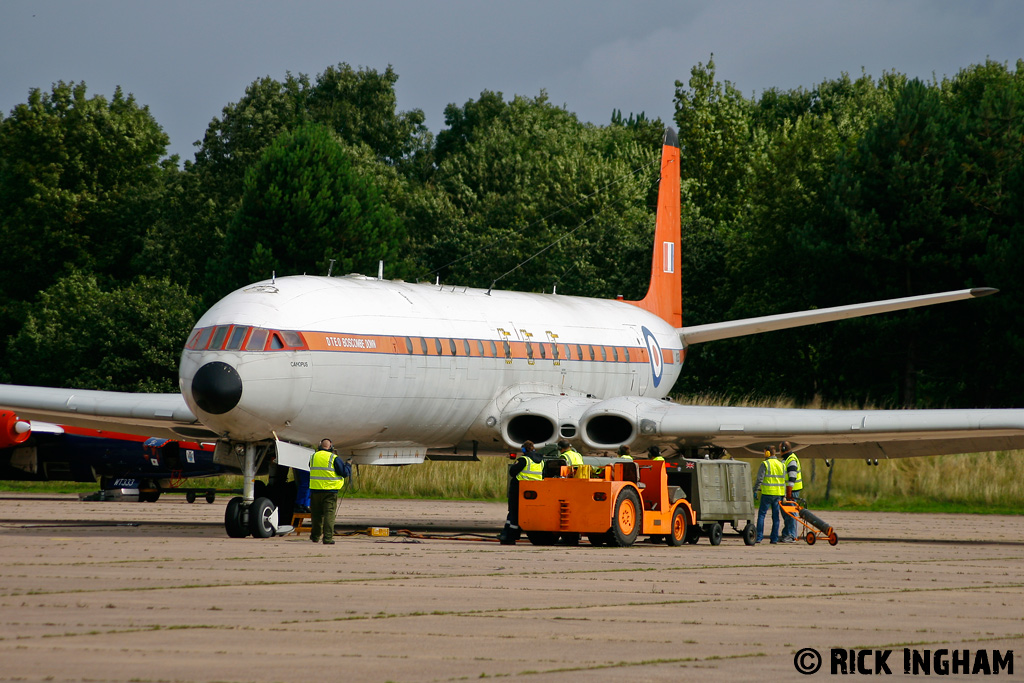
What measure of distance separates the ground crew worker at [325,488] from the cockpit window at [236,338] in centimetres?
185

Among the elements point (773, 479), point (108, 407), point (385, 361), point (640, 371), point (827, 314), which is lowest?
point (773, 479)

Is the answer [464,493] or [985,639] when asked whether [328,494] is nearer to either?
[985,639]

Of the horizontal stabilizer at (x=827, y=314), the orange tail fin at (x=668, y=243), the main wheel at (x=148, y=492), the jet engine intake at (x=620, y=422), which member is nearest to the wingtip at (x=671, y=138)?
the orange tail fin at (x=668, y=243)

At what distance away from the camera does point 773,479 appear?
2200cm

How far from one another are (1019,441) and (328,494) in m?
11.2

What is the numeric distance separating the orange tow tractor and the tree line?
2921 cm

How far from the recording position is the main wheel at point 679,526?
1998 centimetres

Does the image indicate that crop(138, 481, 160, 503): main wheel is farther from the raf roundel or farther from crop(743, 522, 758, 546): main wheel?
crop(743, 522, 758, 546): main wheel

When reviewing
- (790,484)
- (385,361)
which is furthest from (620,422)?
(385,361)

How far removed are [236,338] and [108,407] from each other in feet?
15.1

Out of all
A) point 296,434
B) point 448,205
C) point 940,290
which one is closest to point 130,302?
point 448,205

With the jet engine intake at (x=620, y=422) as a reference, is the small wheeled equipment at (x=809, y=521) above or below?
below

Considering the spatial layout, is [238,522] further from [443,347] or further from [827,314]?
[827,314]

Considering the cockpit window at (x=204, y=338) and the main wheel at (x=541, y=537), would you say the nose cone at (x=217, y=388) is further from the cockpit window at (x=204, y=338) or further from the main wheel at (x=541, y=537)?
the main wheel at (x=541, y=537)
